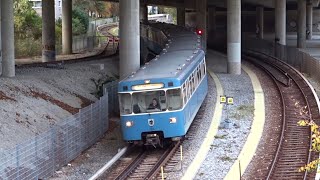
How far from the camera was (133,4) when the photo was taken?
28.9 meters

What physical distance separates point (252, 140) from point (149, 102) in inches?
187

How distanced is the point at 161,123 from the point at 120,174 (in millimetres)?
2720

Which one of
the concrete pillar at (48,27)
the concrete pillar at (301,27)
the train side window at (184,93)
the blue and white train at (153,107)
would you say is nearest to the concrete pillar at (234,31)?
the concrete pillar at (48,27)

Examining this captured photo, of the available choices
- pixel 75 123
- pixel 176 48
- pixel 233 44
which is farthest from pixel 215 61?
pixel 75 123

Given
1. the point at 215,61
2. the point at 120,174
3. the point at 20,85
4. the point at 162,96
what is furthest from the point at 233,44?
the point at 120,174

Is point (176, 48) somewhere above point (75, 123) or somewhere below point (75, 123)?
above

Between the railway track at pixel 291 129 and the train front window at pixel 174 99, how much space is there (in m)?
3.58

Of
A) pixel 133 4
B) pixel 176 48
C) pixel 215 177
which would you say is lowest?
pixel 215 177

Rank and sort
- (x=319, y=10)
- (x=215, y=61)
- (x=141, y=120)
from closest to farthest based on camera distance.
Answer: (x=141, y=120)
(x=215, y=61)
(x=319, y=10)

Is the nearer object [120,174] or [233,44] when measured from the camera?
[120,174]

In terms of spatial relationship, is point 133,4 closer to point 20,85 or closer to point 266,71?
point 20,85

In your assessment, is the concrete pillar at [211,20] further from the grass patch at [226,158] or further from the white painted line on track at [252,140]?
the grass patch at [226,158]

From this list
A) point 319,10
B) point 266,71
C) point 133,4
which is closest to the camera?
point 133,4

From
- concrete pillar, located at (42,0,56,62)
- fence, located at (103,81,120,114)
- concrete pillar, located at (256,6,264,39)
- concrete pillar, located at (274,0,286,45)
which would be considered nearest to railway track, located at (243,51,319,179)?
fence, located at (103,81,120,114)
